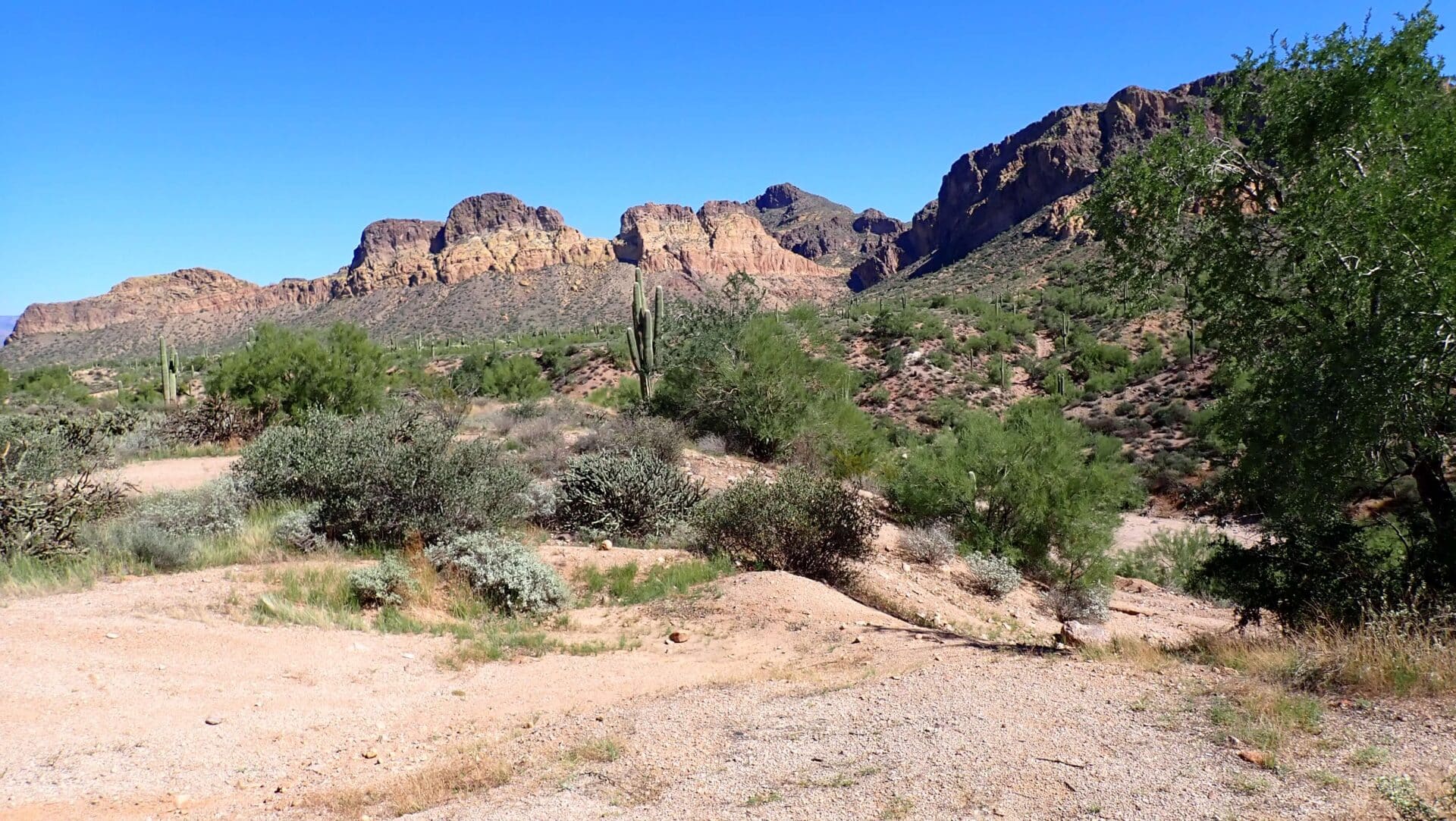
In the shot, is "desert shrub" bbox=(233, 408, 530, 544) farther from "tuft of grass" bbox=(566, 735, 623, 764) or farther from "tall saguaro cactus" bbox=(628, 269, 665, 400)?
"tall saguaro cactus" bbox=(628, 269, 665, 400)

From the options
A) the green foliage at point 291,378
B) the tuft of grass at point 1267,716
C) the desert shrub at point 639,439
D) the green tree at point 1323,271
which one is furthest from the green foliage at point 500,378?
the tuft of grass at point 1267,716

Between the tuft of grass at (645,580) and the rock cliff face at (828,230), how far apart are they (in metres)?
113

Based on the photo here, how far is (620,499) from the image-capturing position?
11445 millimetres

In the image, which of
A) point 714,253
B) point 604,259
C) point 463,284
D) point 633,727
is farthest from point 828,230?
point 633,727

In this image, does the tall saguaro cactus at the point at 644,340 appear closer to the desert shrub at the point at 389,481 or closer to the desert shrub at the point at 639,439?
the desert shrub at the point at 639,439

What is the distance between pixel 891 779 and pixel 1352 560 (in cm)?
520

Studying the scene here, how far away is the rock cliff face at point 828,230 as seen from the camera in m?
133

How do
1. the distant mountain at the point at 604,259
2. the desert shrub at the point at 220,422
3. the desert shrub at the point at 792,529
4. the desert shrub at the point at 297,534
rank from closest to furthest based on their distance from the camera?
the desert shrub at the point at 297,534 → the desert shrub at the point at 792,529 → the desert shrub at the point at 220,422 → the distant mountain at the point at 604,259

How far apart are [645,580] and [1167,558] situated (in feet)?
39.2

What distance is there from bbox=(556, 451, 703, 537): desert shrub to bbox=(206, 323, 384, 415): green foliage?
996 centimetres

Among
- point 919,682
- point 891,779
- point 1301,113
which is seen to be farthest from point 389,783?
point 1301,113

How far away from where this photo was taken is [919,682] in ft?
18.2

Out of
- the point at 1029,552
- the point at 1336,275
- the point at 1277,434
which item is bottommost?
the point at 1029,552

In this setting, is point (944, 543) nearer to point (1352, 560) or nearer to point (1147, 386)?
point (1352, 560)
